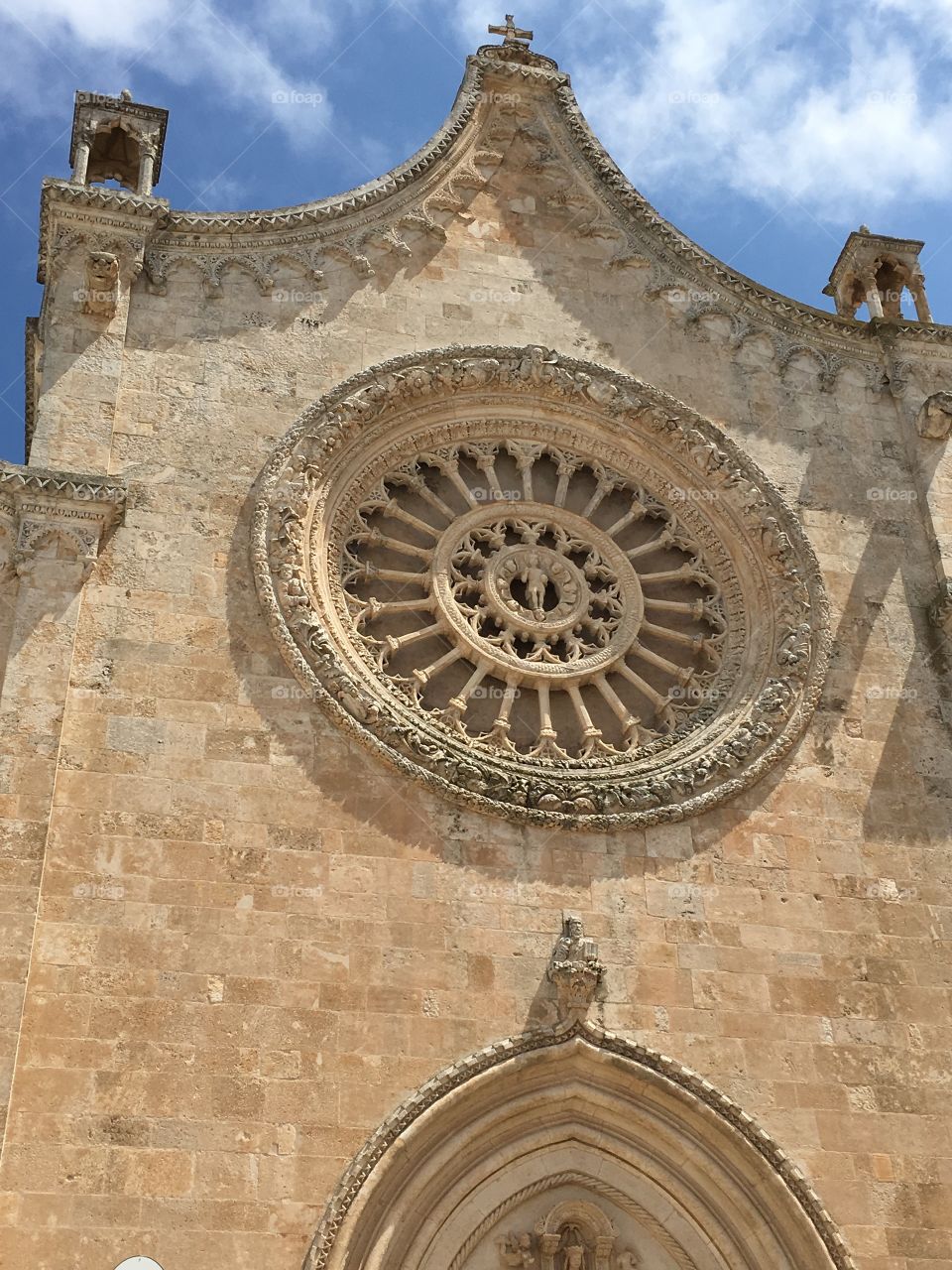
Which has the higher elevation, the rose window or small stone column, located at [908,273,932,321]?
small stone column, located at [908,273,932,321]

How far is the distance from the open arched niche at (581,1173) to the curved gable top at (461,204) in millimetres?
7961

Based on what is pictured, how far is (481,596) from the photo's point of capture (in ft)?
45.1

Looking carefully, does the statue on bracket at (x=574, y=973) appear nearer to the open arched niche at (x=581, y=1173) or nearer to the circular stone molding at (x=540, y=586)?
the open arched niche at (x=581, y=1173)

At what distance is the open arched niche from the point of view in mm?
10602

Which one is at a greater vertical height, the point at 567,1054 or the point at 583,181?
the point at 583,181

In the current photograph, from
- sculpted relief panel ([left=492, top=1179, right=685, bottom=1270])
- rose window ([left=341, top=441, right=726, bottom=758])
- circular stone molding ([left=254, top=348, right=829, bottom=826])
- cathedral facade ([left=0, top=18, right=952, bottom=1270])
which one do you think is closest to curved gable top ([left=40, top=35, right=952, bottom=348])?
cathedral facade ([left=0, top=18, right=952, bottom=1270])

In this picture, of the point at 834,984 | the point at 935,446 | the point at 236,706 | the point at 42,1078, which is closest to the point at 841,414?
the point at 935,446

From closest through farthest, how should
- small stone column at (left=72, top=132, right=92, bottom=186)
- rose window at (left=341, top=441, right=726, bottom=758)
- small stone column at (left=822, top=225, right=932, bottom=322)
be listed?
1. rose window at (left=341, top=441, right=726, bottom=758)
2. small stone column at (left=72, top=132, right=92, bottom=186)
3. small stone column at (left=822, top=225, right=932, bottom=322)

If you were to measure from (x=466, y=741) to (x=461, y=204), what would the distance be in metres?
6.23

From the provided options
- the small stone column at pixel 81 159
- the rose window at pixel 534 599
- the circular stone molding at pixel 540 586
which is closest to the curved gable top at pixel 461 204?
the small stone column at pixel 81 159

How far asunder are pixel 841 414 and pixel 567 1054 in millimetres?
7620

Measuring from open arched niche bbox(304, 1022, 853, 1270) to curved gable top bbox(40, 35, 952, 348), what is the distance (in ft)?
26.1

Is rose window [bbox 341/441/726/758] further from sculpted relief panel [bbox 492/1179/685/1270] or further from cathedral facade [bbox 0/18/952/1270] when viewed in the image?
sculpted relief panel [bbox 492/1179/685/1270]

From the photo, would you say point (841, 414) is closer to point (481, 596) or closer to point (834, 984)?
point (481, 596)
